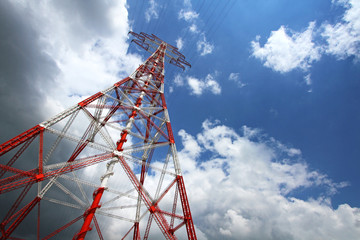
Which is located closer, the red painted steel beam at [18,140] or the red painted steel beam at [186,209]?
the red painted steel beam at [18,140]

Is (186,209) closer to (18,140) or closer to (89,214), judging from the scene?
(89,214)

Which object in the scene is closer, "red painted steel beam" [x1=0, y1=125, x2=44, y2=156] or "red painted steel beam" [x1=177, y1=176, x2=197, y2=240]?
"red painted steel beam" [x1=0, y1=125, x2=44, y2=156]

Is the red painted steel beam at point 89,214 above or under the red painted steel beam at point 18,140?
under

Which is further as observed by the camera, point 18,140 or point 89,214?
Answer: point 89,214

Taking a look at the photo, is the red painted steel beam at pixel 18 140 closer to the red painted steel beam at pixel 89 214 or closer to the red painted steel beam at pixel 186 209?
the red painted steel beam at pixel 89 214

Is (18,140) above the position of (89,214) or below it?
above

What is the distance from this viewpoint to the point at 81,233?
9.92 metres

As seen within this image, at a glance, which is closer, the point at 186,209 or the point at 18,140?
the point at 18,140

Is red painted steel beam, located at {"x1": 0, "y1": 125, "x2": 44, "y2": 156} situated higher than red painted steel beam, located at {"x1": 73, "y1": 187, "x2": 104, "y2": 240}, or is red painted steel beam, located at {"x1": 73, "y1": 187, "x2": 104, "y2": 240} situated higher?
red painted steel beam, located at {"x1": 0, "y1": 125, "x2": 44, "y2": 156}

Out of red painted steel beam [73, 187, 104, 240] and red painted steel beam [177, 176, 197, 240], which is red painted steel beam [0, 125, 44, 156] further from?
red painted steel beam [177, 176, 197, 240]

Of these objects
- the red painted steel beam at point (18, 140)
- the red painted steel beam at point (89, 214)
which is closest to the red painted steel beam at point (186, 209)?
the red painted steel beam at point (89, 214)

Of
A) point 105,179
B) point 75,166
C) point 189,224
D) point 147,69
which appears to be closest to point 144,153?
point 105,179

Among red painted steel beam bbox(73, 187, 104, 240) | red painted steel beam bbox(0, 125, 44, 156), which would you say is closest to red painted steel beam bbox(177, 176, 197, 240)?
red painted steel beam bbox(73, 187, 104, 240)

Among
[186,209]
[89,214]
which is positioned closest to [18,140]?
[89,214]
